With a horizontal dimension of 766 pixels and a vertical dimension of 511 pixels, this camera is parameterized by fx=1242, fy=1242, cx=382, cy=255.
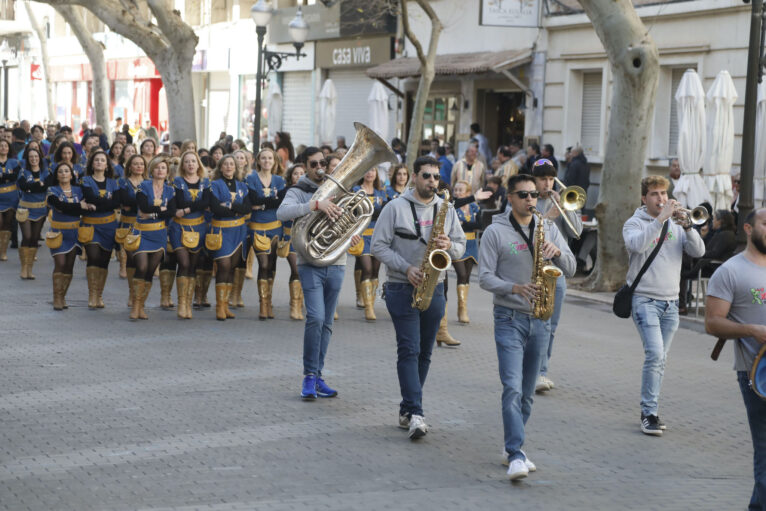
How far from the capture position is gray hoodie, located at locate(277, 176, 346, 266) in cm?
934

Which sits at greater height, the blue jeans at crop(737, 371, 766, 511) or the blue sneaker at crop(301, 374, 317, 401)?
the blue jeans at crop(737, 371, 766, 511)

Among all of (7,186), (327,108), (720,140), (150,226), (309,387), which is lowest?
(309,387)

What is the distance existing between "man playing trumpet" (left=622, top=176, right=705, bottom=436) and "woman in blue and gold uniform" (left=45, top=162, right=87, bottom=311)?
702 centimetres

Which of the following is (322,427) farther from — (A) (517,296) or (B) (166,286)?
(B) (166,286)

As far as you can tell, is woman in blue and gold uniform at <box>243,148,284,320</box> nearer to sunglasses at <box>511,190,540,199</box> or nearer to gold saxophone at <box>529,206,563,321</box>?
sunglasses at <box>511,190,540,199</box>

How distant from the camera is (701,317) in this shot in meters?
14.7

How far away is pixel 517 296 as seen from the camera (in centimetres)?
741

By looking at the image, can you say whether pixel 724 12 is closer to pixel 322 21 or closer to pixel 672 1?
pixel 672 1

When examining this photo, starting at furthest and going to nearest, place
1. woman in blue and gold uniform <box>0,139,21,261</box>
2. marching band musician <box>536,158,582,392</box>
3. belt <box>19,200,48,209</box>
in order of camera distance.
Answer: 1. woman in blue and gold uniform <box>0,139,21,261</box>
2. belt <box>19,200,48,209</box>
3. marching band musician <box>536,158,582,392</box>

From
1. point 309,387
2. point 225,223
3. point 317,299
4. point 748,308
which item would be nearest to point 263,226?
point 225,223

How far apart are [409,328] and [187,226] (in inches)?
222

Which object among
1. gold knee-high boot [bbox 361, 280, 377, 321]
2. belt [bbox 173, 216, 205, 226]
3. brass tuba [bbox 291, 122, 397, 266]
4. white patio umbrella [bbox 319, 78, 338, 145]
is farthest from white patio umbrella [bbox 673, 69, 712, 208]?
white patio umbrella [bbox 319, 78, 338, 145]

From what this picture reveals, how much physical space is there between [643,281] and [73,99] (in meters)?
50.0

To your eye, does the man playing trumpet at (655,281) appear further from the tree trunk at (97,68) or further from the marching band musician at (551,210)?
the tree trunk at (97,68)
